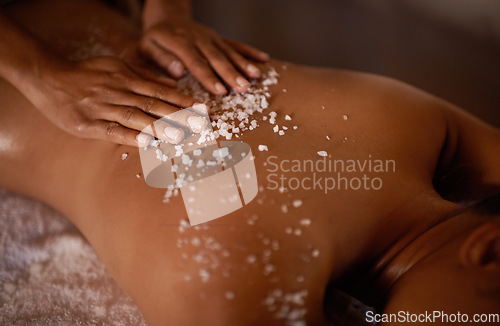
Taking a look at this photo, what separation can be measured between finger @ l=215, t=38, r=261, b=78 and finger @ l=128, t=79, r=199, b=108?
0.47ft

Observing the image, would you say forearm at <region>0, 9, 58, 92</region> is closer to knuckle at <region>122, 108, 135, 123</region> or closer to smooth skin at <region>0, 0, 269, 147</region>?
smooth skin at <region>0, 0, 269, 147</region>

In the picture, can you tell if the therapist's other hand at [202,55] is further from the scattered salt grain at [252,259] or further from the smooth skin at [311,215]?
the scattered salt grain at [252,259]

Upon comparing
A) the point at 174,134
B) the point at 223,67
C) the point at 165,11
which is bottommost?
the point at 174,134

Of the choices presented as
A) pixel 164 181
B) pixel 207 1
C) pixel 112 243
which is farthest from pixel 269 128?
pixel 207 1

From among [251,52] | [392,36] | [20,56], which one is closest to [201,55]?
[251,52]

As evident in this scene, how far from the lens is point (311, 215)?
52 centimetres

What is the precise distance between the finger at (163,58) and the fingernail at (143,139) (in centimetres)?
20

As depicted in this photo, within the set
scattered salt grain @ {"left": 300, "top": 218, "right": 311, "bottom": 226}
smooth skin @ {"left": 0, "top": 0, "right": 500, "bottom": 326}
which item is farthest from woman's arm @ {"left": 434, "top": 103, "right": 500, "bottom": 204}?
scattered salt grain @ {"left": 300, "top": 218, "right": 311, "bottom": 226}

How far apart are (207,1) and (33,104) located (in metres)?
1.16

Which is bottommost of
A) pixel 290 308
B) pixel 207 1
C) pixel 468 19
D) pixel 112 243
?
pixel 290 308

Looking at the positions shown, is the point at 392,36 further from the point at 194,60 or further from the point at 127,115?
the point at 127,115

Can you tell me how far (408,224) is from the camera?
0.57 metres

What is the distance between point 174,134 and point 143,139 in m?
0.05

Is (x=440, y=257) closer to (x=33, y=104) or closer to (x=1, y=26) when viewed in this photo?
(x=33, y=104)
